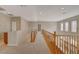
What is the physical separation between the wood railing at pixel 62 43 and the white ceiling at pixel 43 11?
0.24 metres

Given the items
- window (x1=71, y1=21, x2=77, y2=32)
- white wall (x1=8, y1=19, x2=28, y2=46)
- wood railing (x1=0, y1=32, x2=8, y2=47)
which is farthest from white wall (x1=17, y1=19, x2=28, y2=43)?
window (x1=71, y1=21, x2=77, y2=32)

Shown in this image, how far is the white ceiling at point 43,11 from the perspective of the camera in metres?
1.81

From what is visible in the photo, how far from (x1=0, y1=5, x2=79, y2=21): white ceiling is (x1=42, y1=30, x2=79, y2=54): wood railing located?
238 mm

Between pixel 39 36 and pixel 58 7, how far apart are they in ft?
1.72

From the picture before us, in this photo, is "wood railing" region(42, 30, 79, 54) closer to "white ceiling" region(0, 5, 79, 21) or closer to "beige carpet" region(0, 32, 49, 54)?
"beige carpet" region(0, 32, 49, 54)

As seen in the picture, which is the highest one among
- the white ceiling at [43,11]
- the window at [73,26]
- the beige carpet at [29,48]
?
the white ceiling at [43,11]

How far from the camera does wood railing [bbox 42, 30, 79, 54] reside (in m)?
1.84

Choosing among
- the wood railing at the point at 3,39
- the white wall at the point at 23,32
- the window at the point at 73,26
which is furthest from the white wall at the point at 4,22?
the window at the point at 73,26

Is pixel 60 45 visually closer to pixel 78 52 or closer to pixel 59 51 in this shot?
pixel 59 51

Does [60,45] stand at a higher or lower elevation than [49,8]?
lower

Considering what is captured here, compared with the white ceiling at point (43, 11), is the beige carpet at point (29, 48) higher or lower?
lower

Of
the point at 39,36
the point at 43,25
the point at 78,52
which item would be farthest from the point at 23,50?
the point at 78,52

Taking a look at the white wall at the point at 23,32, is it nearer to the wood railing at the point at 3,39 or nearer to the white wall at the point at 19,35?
the white wall at the point at 19,35

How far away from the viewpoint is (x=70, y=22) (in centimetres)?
187
